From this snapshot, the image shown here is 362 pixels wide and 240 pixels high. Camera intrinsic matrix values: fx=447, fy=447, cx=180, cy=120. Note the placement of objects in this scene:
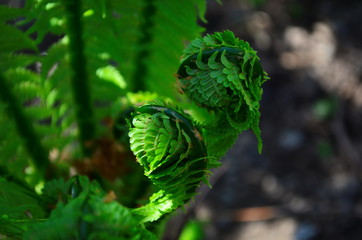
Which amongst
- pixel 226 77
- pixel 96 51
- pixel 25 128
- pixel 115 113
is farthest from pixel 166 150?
pixel 25 128

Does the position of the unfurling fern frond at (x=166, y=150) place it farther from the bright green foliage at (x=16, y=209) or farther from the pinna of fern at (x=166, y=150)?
the bright green foliage at (x=16, y=209)

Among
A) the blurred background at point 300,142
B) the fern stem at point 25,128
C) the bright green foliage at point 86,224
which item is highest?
the bright green foliage at point 86,224

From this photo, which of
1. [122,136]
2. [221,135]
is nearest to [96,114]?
[122,136]

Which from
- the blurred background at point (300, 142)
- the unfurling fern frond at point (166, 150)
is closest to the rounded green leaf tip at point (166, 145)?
the unfurling fern frond at point (166, 150)

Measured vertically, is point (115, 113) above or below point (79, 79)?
below

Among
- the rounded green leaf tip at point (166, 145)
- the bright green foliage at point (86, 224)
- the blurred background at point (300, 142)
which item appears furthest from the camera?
the blurred background at point (300, 142)

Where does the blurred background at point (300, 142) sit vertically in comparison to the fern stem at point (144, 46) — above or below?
below

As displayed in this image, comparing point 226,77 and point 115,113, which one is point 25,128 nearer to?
point 115,113
